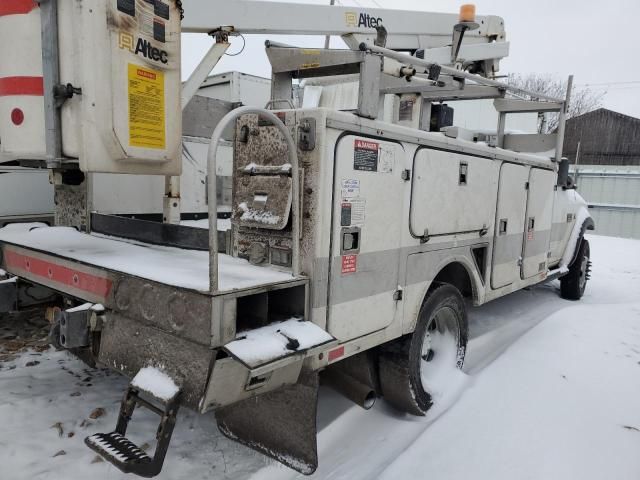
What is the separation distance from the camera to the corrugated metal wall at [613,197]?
15.8 meters

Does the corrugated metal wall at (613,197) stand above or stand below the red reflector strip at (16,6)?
below

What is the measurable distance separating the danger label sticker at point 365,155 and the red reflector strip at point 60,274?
1.39m

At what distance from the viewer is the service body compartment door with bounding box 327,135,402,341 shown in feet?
8.29

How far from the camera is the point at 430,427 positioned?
3.09 meters

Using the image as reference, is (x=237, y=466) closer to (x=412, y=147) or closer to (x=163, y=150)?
(x=163, y=150)

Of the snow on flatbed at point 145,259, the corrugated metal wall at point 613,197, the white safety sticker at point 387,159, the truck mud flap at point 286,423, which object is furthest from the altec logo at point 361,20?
the corrugated metal wall at point 613,197

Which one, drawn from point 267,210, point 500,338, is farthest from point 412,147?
point 500,338

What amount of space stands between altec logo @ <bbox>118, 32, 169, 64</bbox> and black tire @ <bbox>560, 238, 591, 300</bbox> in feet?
20.1

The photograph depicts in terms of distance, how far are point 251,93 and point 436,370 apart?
14.7ft

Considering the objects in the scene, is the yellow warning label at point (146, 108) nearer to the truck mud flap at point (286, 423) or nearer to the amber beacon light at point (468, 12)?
the truck mud flap at point (286, 423)

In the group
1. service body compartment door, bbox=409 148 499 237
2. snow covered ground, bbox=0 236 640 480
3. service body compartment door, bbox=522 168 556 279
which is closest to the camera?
snow covered ground, bbox=0 236 640 480

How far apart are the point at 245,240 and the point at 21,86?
4.71 ft

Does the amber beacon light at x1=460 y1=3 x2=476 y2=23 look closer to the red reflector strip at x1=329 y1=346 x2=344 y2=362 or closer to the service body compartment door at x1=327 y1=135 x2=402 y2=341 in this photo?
the service body compartment door at x1=327 y1=135 x2=402 y2=341

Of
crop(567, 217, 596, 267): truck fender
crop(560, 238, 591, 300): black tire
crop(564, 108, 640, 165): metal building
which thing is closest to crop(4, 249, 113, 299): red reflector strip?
crop(567, 217, 596, 267): truck fender
